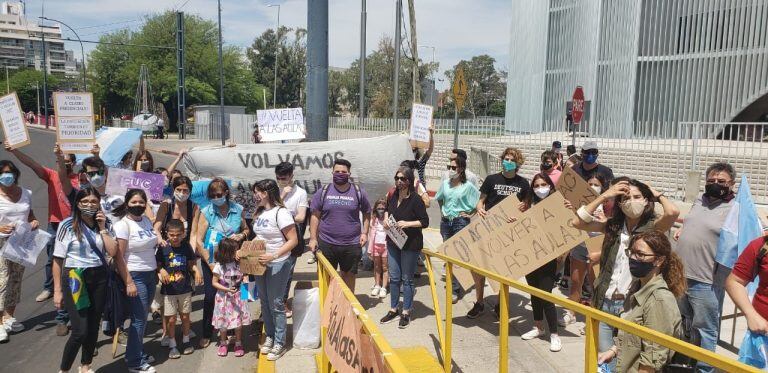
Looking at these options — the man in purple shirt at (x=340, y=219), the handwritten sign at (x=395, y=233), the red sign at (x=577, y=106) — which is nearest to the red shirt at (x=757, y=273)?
the handwritten sign at (x=395, y=233)

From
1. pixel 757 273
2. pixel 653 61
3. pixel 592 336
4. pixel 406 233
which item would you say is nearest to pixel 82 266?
pixel 406 233

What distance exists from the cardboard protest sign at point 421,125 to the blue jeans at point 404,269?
99.6 inches

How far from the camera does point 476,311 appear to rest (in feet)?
20.0

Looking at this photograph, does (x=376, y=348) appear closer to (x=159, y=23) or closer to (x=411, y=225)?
(x=411, y=225)

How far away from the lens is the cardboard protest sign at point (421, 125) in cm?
791

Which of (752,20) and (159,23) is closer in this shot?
(752,20)

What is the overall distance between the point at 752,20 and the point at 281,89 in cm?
6889

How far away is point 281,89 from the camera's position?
271ft

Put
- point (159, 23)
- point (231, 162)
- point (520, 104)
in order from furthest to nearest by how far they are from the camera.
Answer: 1. point (159, 23)
2. point (520, 104)
3. point (231, 162)

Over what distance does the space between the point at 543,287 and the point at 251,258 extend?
9.38ft

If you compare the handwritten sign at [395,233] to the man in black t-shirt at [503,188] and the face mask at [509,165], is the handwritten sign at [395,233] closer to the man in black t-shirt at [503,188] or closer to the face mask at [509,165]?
the man in black t-shirt at [503,188]

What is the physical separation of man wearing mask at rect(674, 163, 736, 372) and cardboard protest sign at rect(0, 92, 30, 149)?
6971 millimetres

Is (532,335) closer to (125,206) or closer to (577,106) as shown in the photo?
(125,206)

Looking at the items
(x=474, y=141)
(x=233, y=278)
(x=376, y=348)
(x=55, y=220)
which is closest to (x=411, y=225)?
(x=233, y=278)
